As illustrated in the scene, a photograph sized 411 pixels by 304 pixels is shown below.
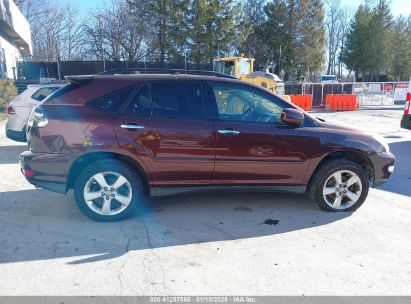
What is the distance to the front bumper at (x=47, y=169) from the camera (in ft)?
13.8

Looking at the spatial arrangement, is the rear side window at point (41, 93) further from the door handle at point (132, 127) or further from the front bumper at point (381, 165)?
the front bumper at point (381, 165)

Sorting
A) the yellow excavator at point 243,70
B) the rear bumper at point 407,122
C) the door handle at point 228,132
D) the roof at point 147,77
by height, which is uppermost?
the yellow excavator at point 243,70

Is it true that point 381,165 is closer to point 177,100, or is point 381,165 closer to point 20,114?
point 177,100

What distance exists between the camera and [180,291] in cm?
302

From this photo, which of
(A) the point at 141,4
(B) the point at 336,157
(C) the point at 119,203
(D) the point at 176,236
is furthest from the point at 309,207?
(A) the point at 141,4

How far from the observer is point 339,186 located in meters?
4.75

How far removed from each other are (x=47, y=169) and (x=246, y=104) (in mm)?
2493

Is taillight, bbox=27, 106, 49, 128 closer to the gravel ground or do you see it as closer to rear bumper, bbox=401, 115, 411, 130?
the gravel ground

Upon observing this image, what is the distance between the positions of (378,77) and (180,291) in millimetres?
56345

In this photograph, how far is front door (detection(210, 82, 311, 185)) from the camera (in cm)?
446

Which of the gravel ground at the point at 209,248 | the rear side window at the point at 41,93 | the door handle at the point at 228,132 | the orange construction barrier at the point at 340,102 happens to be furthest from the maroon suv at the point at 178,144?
the orange construction barrier at the point at 340,102

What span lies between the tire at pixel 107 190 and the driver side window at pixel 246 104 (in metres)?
1.38

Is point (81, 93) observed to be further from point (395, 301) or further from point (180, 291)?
point (395, 301)

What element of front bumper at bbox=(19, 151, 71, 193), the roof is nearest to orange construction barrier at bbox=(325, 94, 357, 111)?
the roof
